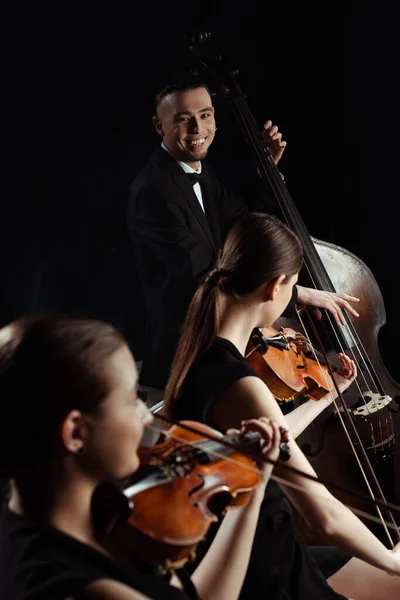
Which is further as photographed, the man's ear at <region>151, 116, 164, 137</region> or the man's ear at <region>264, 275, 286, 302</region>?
the man's ear at <region>151, 116, 164, 137</region>

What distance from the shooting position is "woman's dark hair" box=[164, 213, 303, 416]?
1.43 metres

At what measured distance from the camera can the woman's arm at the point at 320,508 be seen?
124 centimetres

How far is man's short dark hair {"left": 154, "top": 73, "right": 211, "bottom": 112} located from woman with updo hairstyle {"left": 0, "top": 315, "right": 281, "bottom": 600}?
1505 mm

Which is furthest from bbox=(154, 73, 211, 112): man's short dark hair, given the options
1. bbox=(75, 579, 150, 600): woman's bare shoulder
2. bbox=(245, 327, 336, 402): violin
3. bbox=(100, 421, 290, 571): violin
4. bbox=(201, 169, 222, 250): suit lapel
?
bbox=(75, 579, 150, 600): woman's bare shoulder

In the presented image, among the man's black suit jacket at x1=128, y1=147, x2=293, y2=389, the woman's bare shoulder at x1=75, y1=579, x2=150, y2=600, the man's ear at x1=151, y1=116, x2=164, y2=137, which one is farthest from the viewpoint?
the man's ear at x1=151, y1=116, x2=164, y2=137

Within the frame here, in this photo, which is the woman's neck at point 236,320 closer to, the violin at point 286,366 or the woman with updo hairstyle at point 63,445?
the violin at point 286,366

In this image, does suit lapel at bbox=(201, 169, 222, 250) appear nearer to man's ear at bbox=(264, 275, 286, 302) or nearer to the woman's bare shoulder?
man's ear at bbox=(264, 275, 286, 302)

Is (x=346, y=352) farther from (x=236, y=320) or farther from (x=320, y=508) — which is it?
(x=320, y=508)

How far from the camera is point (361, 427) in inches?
79.4

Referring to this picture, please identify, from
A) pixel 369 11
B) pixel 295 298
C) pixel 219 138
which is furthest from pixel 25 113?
pixel 369 11

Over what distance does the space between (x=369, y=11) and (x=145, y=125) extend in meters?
0.87

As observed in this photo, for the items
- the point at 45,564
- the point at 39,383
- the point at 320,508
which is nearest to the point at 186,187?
the point at 320,508

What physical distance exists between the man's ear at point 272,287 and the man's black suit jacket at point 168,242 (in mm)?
742

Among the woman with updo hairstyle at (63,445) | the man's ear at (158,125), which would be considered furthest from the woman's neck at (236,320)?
the man's ear at (158,125)
